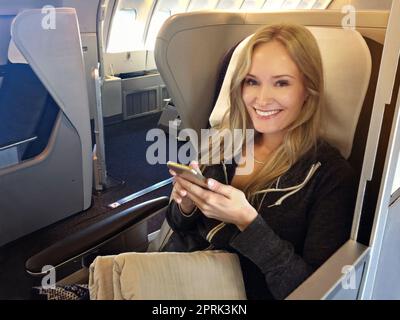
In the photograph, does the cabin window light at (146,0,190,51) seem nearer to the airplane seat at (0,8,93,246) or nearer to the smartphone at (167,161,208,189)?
the airplane seat at (0,8,93,246)

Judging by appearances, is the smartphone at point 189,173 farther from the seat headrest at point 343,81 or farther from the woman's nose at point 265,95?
the seat headrest at point 343,81

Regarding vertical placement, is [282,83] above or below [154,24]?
below

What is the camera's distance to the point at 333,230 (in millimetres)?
944

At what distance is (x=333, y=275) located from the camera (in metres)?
0.81


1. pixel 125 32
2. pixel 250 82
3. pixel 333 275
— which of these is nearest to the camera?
pixel 333 275

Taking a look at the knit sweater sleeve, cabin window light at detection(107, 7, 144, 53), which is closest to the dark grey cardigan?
the knit sweater sleeve

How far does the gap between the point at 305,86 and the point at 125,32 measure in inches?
197

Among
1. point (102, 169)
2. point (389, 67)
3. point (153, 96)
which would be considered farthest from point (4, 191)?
point (153, 96)

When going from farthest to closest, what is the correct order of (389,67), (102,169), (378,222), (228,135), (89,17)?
1. (89,17)
2. (102,169)
3. (228,135)
4. (378,222)
5. (389,67)

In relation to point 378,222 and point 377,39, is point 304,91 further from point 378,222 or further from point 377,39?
point 378,222

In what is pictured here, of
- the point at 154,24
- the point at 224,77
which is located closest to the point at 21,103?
the point at 224,77

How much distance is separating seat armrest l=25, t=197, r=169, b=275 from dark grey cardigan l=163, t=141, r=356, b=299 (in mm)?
255

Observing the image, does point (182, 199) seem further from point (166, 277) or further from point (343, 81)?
point (343, 81)
